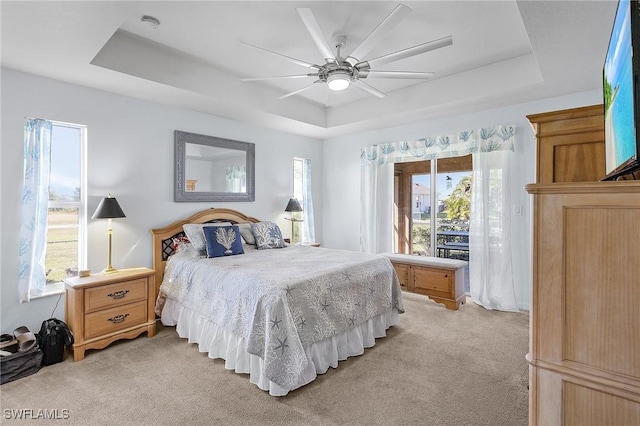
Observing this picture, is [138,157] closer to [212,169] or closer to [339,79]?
[212,169]

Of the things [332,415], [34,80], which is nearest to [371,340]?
[332,415]

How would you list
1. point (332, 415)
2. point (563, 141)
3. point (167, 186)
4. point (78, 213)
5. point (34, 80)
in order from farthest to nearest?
1. point (167, 186)
2. point (78, 213)
3. point (34, 80)
4. point (332, 415)
5. point (563, 141)

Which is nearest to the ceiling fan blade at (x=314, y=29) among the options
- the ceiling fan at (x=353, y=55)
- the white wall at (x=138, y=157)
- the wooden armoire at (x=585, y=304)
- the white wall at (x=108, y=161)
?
the ceiling fan at (x=353, y=55)

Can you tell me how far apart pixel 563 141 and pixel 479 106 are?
2920mm

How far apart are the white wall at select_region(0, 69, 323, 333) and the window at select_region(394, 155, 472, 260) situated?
2.51 m

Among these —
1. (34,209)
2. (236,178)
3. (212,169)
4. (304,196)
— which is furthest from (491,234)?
(34,209)

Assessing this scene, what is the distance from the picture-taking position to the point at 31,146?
2.94m

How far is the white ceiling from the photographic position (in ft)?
7.20

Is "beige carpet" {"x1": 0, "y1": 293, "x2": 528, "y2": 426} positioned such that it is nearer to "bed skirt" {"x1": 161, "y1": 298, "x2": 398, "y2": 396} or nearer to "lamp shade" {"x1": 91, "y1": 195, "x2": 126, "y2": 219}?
"bed skirt" {"x1": 161, "y1": 298, "x2": 398, "y2": 396}

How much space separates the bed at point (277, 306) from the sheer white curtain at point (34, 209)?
1.01 meters

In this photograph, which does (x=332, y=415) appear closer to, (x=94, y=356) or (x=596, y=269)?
(x=596, y=269)

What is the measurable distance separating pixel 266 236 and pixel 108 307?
71.9 inches

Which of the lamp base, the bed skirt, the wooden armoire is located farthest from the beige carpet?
the wooden armoire

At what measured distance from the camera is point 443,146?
14.9 feet
